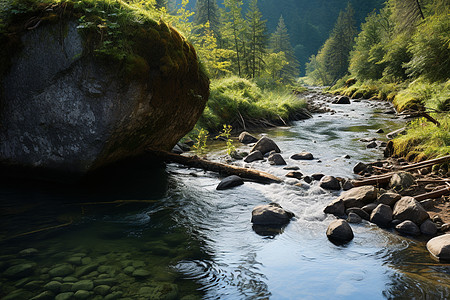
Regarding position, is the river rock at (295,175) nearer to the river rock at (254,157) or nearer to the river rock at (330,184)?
the river rock at (330,184)

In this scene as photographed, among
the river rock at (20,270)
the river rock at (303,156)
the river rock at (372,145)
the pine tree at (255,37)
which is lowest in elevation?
the river rock at (372,145)

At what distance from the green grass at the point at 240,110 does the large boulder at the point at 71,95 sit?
748 centimetres

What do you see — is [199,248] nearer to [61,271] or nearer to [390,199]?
[61,271]

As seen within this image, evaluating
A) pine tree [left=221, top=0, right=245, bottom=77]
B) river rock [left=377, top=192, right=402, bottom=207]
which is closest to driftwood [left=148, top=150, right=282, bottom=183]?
river rock [left=377, top=192, right=402, bottom=207]

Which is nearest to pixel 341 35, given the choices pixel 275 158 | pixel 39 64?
pixel 275 158

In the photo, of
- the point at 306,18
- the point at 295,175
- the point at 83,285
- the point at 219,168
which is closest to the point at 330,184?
the point at 295,175

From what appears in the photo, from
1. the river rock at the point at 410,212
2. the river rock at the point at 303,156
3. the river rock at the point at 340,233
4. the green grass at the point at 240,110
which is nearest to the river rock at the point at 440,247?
the river rock at the point at 410,212

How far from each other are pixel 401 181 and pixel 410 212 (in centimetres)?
149

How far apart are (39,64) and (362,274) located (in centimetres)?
525

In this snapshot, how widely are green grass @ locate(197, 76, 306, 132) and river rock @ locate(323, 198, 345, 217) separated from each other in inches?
323

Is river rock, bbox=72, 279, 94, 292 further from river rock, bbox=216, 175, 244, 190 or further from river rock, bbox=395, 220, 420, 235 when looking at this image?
river rock, bbox=395, 220, 420, 235

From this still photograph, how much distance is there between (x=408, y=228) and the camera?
4211 millimetres

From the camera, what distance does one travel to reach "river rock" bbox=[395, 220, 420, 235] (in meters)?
4.18

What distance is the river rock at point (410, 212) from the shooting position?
433 cm
